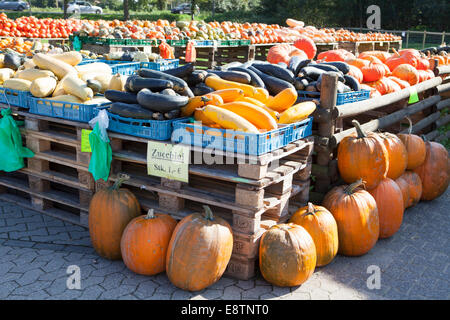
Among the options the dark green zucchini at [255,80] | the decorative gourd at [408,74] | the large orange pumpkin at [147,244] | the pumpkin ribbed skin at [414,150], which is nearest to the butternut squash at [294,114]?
the dark green zucchini at [255,80]

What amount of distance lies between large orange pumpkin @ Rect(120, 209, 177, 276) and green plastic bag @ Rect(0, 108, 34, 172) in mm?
1848

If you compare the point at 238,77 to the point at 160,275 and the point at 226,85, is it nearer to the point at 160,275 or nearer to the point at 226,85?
the point at 226,85

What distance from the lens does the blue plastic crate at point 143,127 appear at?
400 cm

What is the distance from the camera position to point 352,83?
5.39 meters

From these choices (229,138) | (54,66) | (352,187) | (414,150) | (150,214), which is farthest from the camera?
(414,150)

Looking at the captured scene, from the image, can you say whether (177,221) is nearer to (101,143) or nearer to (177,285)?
(177,285)

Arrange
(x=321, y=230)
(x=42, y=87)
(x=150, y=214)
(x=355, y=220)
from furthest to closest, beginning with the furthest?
(x=42, y=87)
(x=355, y=220)
(x=321, y=230)
(x=150, y=214)

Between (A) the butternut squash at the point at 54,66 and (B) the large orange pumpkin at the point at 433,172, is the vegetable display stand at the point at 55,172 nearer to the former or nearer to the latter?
(A) the butternut squash at the point at 54,66

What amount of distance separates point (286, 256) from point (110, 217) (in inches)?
65.4

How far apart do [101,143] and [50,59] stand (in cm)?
175

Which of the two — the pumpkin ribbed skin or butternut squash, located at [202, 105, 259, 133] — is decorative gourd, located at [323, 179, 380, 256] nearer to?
butternut squash, located at [202, 105, 259, 133]

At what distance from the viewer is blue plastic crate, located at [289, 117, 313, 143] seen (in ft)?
13.7

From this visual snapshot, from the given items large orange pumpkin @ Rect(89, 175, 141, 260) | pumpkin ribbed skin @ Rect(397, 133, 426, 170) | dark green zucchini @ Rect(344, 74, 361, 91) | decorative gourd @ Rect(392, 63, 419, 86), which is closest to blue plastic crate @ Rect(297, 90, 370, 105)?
dark green zucchini @ Rect(344, 74, 361, 91)

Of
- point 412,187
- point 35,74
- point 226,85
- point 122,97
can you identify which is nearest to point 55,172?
point 35,74
